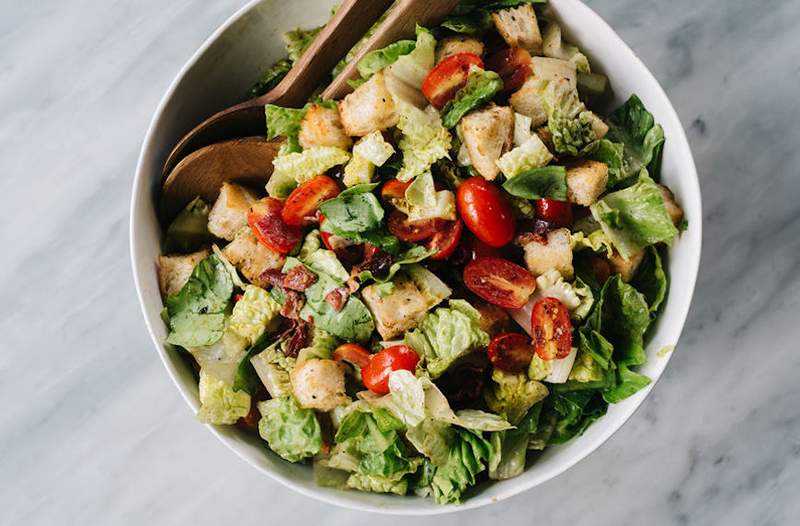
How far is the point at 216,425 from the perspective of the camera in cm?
299

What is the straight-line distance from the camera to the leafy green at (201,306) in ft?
9.75

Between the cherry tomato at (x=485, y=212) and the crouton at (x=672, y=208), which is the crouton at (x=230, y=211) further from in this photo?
the crouton at (x=672, y=208)

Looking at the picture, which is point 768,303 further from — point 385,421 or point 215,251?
point 215,251

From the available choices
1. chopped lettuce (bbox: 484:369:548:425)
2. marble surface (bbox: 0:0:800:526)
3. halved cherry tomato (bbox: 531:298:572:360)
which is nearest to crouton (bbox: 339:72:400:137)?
halved cherry tomato (bbox: 531:298:572:360)

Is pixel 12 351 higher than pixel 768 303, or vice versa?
pixel 12 351

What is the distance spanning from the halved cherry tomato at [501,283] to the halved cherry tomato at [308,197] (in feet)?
1.94

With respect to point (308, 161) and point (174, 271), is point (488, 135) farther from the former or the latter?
point (174, 271)

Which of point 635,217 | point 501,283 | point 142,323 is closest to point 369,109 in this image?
point 501,283

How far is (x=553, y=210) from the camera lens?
2.82 m

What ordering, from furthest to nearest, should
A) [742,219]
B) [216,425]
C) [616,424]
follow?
[742,219] < [216,425] < [616,424]

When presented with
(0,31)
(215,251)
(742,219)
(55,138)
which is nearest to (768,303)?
(742,219)

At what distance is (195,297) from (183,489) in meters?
1.07

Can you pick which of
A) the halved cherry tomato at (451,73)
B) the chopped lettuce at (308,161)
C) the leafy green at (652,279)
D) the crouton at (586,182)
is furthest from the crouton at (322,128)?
the leafy green at (652,279)

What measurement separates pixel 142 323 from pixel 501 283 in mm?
A: 1706
